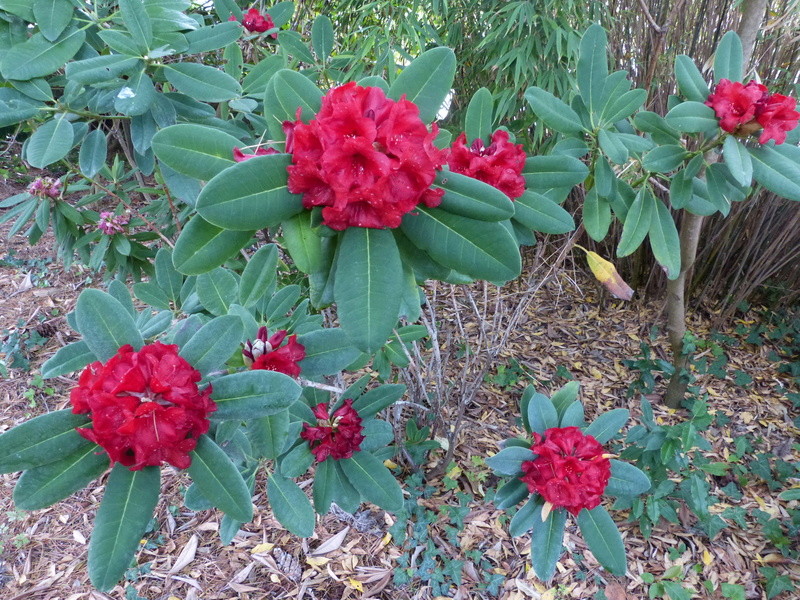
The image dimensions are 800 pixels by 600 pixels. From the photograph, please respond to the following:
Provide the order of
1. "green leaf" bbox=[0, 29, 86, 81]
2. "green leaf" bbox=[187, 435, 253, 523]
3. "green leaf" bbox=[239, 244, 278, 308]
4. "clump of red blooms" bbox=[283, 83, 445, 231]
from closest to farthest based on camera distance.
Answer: "clump of red blooms" bbox=[283, 83, 445, 231] → "green leaf" bbox=[187, 435, 253, 523] → "green leaf" bbox=[239, 244, 278, 308] → "green leaf" bbox=[0, 29, 86, 81]

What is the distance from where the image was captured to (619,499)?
1815 mm

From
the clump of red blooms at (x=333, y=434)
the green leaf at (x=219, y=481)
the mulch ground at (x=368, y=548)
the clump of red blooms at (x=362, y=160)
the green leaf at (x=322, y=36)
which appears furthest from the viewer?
the mulch ground at (x=368, y=548)

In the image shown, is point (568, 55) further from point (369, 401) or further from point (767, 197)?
point (369, 401)

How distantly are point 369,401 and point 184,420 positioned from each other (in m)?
0.70

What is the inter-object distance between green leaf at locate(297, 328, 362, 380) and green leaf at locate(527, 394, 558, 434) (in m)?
0.55

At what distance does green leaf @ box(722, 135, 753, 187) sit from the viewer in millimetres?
1037

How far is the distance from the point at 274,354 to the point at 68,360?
392 mm

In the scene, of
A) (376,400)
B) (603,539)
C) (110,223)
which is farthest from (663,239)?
(110,223)

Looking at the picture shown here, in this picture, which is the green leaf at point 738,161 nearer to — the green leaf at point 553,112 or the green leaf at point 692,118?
the green leaf at point 692,118

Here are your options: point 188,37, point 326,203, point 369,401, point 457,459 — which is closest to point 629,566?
point 457,459

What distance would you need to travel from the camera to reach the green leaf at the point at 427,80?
71 cm

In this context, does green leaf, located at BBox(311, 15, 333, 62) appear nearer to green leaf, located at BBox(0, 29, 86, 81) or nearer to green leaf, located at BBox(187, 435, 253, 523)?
green leaf, located at BBox(0, 29, 86, 81)

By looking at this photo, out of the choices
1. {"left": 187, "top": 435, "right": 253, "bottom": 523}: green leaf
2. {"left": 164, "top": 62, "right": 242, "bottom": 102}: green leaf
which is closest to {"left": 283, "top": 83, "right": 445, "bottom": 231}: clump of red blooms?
{"left": 187, "top": 435, "right": 253, "bottom": 523}: green leaf

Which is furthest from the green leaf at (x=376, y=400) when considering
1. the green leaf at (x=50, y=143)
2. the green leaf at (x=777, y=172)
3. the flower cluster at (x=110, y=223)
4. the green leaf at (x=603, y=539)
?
the flower cluster at (x=110, y=223)
